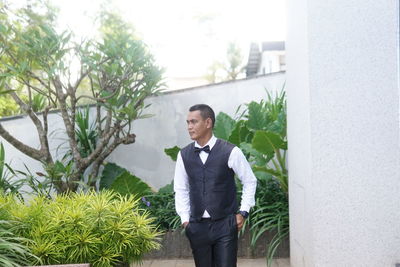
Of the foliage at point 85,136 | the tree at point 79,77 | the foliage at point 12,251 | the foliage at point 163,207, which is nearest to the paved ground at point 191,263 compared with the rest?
the foliage at point 163,207

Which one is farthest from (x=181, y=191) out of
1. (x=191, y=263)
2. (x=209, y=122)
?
(x=191, y=263)

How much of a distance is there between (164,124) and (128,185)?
1402mm

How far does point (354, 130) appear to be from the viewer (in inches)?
170

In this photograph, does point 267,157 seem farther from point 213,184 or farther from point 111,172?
point 213,184

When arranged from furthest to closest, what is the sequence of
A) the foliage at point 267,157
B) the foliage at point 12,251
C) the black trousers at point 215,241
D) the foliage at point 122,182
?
the foliage at point 122,182 → the foliage at point 267,157 → the black trousers at point 215,241 → the foliage at point 12,251

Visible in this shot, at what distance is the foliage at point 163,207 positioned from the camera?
6.74 m

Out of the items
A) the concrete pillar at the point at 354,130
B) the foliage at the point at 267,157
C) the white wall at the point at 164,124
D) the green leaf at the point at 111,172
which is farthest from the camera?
the white wall at the point at 164,124

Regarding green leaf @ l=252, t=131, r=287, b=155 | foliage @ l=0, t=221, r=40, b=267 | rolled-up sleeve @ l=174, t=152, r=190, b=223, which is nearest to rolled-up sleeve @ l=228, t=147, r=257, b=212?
rolled-up sleeve @ l=174, t=152, r=190, b=223

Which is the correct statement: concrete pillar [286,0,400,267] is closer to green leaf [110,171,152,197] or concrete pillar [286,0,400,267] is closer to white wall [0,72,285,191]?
green leaf [110,171,152,197]

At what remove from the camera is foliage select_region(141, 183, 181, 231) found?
22.1ft

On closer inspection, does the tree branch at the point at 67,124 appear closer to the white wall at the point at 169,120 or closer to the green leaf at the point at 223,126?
the white wall at the point at 169,120

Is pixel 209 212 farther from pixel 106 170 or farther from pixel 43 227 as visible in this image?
pixel 106 170

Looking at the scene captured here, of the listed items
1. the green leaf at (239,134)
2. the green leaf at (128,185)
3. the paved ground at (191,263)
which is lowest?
the paved ground at (191,263)

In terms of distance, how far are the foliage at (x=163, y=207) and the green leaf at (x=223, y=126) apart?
3.23 feet
